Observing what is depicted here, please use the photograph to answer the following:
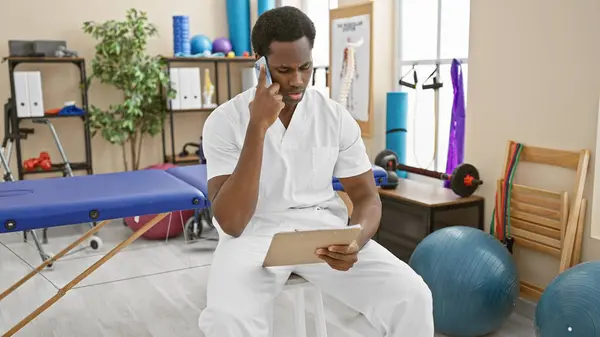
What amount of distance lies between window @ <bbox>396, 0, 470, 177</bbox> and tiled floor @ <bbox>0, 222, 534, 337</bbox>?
1320 mm

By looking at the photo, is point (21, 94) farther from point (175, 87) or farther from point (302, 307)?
point (302, 307)

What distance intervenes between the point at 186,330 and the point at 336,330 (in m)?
0.68

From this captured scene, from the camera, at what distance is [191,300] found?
3.23 meters

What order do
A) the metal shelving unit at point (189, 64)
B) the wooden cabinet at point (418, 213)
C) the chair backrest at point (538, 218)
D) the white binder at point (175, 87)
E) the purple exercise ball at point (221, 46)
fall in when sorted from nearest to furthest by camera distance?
the chair backrest at point (538, 218)
the wooden cabinet at point (418, 213)
the white binder at point (175, 87)
the metal shelving unit at point (189, 64)
the purple exercise ball at point (221, 46)

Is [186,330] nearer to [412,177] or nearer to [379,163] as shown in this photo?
[379,163]

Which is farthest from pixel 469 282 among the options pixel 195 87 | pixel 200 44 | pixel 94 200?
pixel 200 44

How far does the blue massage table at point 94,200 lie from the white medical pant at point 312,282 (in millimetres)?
669

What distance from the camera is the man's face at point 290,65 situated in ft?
5.92

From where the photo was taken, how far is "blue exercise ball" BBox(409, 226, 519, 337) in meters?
2.55

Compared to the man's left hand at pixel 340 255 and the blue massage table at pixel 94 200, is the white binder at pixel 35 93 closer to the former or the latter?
the blue massage table at pixel 94 200

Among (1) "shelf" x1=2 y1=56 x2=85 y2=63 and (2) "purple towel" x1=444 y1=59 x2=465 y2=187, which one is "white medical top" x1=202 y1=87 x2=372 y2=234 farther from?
(1) "shelf" x1=2 y1=56 x2=85 y2=63

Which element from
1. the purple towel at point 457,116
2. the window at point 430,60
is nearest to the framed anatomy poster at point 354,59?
the window at point 430,60

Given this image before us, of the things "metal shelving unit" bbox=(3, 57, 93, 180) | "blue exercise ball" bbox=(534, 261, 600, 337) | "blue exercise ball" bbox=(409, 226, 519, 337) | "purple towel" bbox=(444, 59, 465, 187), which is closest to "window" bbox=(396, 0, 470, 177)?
"purple towel" bbox=(444, 59, 465, 187)

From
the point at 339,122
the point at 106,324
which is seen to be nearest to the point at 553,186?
the point at 339,122
